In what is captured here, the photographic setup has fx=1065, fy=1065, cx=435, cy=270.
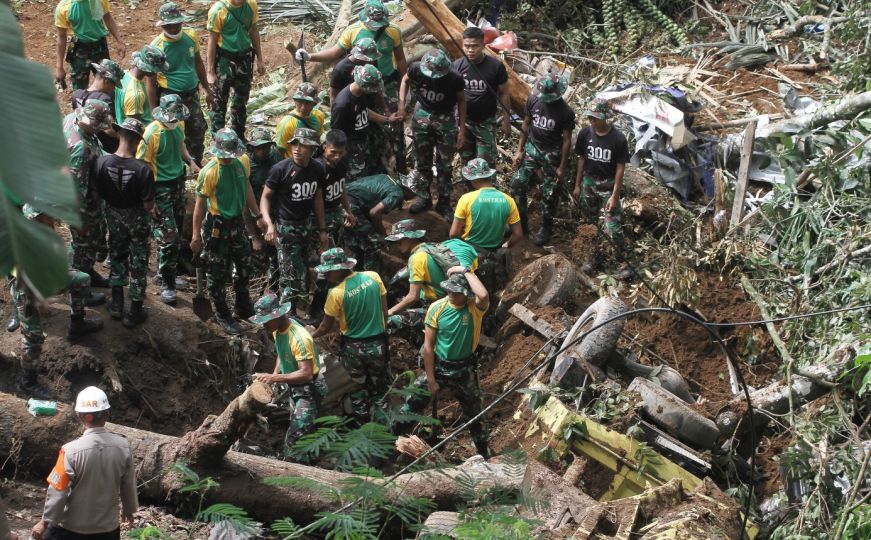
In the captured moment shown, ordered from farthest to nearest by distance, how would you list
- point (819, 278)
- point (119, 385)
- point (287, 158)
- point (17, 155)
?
point (819, 278)
point (287, 158)
point (119, 385)
point (17, 155)

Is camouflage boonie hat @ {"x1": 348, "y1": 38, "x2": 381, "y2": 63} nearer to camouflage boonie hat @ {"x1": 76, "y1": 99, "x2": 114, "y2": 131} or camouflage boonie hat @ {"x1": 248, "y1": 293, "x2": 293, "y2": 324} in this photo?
camouflage boonie hat @ {"x1": 76, "y1": 99, "x2": 114, "y2": 131}

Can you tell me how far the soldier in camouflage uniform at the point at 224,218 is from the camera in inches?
363

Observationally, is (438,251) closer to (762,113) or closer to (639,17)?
(762,113)

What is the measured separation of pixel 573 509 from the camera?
7816 mm

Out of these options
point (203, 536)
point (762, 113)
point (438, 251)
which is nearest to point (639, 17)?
point (762, 113)

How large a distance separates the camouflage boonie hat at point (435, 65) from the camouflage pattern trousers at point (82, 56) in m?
3.69

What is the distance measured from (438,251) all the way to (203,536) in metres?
3.40

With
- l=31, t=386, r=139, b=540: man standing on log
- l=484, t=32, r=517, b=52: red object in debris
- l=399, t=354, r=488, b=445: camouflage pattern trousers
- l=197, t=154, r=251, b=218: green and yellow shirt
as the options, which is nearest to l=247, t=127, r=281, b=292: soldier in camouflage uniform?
l=197, t=154, r=251, b=218: green and yellow shirt

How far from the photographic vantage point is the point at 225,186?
30.5 ft

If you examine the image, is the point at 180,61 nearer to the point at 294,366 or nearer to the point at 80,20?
the point at 80,20

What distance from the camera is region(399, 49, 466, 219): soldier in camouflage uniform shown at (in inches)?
433

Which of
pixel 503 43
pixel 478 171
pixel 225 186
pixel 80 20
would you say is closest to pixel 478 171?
pixel 478 171

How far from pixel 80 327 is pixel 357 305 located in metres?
2.42

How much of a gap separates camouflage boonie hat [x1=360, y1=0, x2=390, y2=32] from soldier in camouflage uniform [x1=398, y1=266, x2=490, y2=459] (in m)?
3.44
